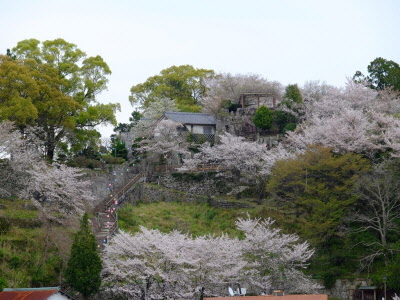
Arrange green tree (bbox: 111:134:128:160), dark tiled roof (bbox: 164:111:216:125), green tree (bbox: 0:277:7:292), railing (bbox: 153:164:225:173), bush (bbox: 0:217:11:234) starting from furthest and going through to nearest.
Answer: green tree (bbox: 111:134:128:160)
dark tiled roof (bbox: 164:111:216:125)
railing (bbox: 153:164:225:173)
bush (bbox: 0:217:11:234)
green tree (bbox: 0:277:7:292)

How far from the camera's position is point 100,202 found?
4731 cm

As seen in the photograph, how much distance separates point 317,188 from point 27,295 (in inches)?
728

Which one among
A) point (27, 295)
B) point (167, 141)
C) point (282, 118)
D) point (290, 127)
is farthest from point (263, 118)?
point (27, 295)

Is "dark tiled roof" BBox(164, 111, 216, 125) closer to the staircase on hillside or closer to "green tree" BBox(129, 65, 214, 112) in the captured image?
the staircase on hillside

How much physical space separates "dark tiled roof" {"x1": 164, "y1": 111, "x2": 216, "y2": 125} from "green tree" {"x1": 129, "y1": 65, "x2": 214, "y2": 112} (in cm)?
1221

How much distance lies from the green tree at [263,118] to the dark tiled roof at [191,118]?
3.95 meters

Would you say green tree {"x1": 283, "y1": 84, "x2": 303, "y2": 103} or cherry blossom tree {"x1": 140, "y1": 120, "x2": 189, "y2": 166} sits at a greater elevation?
green tree {"x1": 283, "y1": 84, "x2": 303, "y2": 103}

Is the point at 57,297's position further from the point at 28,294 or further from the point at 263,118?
the point at 263,118

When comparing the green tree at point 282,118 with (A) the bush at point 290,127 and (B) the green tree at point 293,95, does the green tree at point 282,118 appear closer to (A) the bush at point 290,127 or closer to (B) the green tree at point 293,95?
(B) the green tree at point 293,95

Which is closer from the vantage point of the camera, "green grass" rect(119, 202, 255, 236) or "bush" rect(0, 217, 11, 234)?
"bush" rect(0, 217, 11, 234)

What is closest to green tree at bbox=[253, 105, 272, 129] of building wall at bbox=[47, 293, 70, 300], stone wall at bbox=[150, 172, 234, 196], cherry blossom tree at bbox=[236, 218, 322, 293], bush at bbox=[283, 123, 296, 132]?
bush at bbox=[283, 123, 296, 132]

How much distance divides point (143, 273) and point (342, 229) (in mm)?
12003

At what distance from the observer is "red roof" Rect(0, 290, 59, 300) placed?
95.7ft

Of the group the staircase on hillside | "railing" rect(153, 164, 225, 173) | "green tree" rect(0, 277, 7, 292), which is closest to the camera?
"green tree" rect(0, 277, 7, 292)
